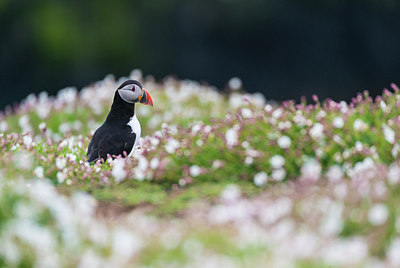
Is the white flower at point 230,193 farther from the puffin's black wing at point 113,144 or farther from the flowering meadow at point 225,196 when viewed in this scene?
the puffin's black wing at point 113,144

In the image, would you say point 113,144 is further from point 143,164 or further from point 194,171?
point 194,171

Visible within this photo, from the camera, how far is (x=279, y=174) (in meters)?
6.33

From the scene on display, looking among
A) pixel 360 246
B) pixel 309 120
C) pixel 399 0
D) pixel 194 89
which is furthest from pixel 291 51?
pixel 360 246

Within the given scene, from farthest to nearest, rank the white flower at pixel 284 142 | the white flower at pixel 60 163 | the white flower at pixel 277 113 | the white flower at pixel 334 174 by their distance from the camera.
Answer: the white flower at pixel 60 163
the white flower at pixel 277 113
the white flower at pixel 284 142
the white flower at pixel 334 174

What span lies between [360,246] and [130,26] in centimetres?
1916

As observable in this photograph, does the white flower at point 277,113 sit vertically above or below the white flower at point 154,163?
above

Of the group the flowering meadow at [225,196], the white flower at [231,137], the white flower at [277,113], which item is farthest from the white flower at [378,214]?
the white flower at [277,113]

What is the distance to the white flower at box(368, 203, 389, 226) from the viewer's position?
16.1 feet

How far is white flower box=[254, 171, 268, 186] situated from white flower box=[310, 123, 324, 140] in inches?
23.2

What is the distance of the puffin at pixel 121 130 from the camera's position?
773 cm

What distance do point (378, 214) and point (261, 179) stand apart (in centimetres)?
155

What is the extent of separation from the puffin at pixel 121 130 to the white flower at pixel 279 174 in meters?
1.91

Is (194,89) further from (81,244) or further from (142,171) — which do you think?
(81,244)

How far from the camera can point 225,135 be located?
22.4ft
